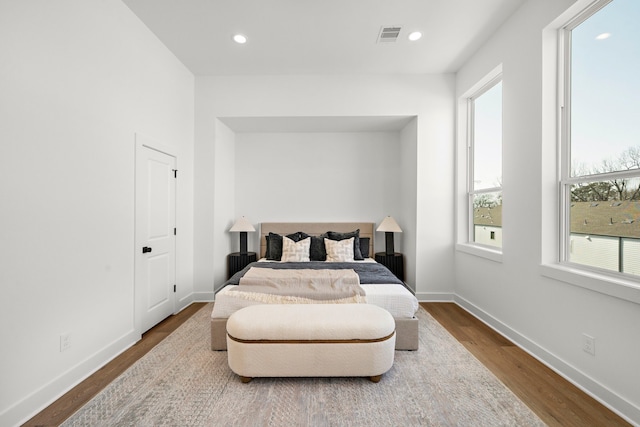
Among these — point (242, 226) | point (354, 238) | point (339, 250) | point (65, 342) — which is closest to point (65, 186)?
point (65, 342)

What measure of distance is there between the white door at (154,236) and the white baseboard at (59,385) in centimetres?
35

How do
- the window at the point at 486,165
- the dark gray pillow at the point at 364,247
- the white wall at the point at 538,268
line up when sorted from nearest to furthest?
1. the white wall at the point at 538,268
2. the window at the point at 486,165
3. the dark gray pillow at the point at 364,247

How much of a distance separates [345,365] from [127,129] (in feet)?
9.30

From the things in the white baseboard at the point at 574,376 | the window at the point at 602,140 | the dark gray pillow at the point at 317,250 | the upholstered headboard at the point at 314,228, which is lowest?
the white baseboard at the point at 574,376

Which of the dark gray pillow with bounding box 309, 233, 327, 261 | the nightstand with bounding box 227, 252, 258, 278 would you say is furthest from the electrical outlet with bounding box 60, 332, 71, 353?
the dark gray pillow with bounding box 309, 233, 327, 261

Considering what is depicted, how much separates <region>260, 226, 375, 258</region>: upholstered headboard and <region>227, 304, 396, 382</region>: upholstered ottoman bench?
2658mm

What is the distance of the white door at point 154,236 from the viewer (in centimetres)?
287

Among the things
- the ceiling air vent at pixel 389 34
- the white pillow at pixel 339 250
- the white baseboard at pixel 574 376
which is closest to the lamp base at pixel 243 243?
the white pillow at pixel 339 250

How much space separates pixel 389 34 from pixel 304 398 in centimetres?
350

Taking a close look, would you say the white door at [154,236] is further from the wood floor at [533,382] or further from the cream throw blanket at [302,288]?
the wood floor at [533,382]

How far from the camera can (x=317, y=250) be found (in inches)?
164

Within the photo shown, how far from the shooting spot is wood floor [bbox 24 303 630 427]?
5.75ft

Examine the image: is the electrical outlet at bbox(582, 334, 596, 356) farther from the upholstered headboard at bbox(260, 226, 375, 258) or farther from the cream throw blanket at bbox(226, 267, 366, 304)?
the upholstered headboard at bbox(260, 226, 375, 258)

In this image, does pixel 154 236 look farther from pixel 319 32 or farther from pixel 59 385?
pixel 319 32
